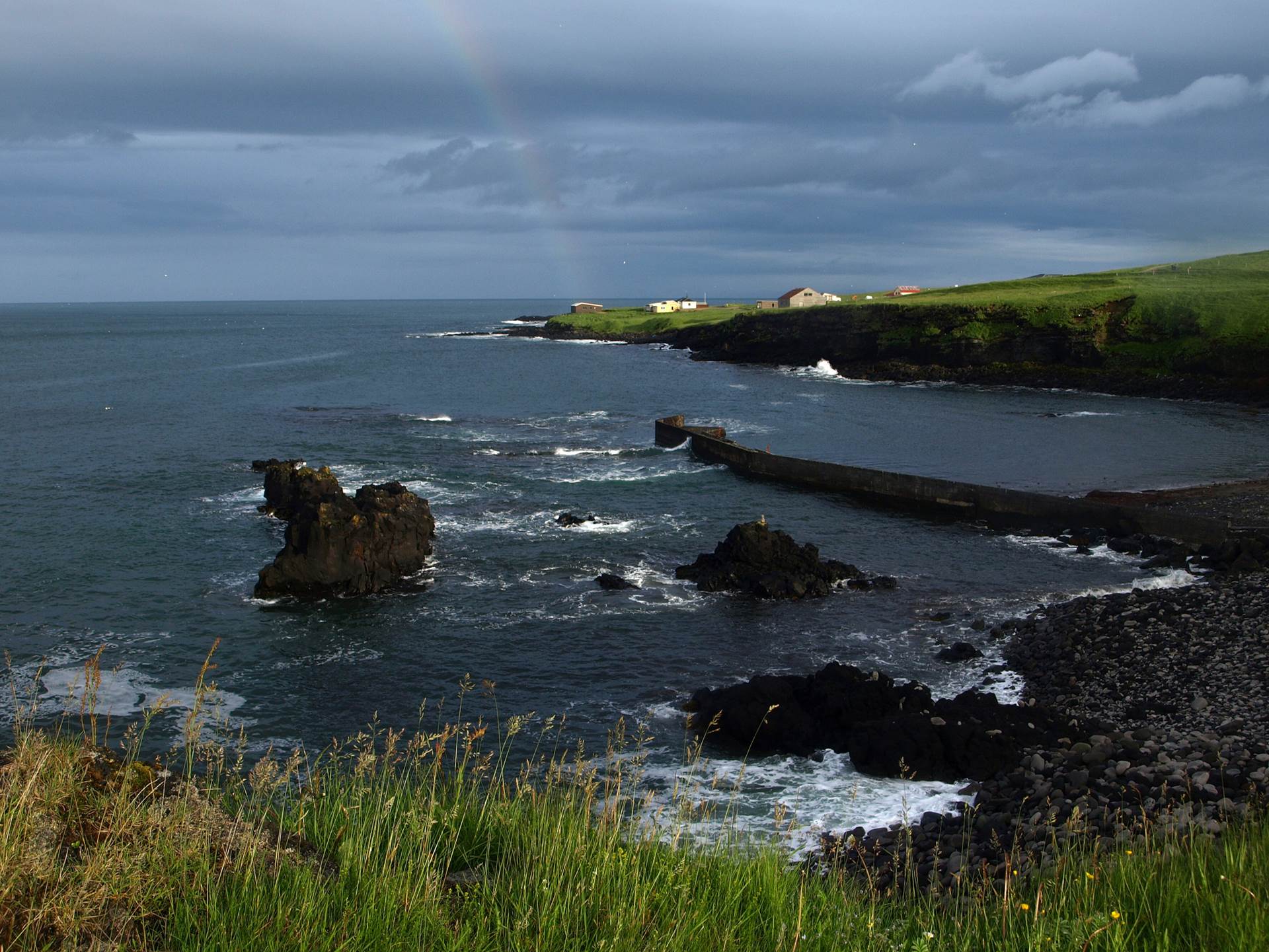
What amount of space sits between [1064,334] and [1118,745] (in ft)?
286

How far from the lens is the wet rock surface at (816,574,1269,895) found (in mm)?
11922

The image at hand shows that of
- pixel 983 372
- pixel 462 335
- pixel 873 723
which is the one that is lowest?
pixel 873 723

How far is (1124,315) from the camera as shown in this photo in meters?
94.2

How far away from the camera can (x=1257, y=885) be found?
6582 millimetres

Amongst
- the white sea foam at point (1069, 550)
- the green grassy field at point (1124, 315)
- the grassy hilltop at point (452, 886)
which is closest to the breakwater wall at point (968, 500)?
the white sea foam at point (1069, 550)

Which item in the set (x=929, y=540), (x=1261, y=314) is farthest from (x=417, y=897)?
(x=1261, y=314)

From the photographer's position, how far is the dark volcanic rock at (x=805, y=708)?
62.1 ft

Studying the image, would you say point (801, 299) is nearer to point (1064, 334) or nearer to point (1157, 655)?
point (1064, 334)

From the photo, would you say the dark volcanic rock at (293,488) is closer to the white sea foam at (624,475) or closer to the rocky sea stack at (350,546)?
the rocky sea stack at (350,546)

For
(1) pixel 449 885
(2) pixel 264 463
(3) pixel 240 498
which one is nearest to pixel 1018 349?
(2) pixel 264 463

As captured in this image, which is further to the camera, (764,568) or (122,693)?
(764,568)

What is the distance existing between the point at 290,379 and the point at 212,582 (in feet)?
242

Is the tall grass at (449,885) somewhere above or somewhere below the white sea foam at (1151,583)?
above

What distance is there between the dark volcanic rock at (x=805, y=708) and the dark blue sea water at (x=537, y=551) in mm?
554
